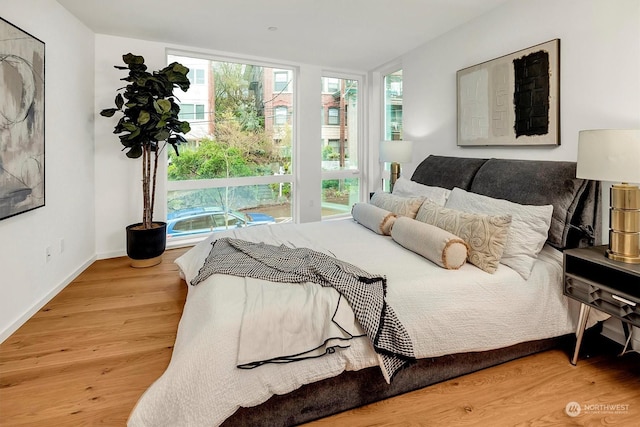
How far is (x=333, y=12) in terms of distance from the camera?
10.1 ft

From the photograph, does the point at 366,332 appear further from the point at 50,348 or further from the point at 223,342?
the point at 50,348

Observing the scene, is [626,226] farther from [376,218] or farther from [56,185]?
[56,185]

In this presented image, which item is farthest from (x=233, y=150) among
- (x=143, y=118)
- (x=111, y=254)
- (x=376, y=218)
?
(x=376, y=218)

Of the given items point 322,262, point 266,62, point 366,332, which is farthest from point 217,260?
point 266,62

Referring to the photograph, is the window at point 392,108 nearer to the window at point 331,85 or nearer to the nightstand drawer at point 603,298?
the window at point 331,85

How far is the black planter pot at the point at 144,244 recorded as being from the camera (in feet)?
11.1

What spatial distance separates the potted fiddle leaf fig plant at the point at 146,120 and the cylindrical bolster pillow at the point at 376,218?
2075 millimetres

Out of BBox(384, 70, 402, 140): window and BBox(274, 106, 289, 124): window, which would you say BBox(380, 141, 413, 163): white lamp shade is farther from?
BBox(274, 106, 289, 124): window

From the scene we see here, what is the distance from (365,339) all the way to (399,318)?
0.20 m

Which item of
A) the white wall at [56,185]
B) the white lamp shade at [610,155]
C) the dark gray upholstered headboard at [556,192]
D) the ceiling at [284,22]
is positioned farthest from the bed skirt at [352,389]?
the ceiling at [284,22]

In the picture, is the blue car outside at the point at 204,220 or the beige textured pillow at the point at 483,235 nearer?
the beige textured pillow at the point at 483,235

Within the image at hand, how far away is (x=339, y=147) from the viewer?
5.33 metres

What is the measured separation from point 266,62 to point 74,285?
11.3 feet
